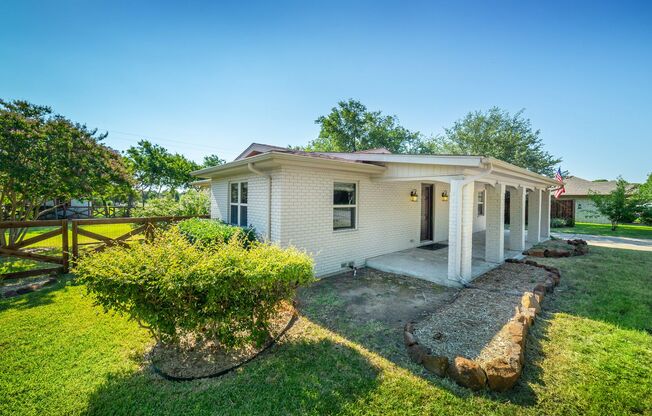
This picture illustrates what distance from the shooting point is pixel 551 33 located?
8055mm

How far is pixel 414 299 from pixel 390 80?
36.8ft

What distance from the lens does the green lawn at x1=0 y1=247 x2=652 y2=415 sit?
2.52 meters

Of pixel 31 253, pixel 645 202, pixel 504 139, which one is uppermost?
pixel 504 139

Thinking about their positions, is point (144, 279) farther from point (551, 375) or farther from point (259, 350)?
point (551, 375)

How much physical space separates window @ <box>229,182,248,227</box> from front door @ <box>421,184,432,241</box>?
262 inches

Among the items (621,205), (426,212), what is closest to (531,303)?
(426,212)

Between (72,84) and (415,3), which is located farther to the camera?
(72,84)

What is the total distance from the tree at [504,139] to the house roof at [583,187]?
275 centimetres

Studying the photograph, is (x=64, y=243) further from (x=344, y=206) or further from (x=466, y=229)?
(x=466, y=229)

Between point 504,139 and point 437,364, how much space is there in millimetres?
27130

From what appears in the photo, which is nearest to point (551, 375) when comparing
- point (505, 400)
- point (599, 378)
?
point (599, 378)

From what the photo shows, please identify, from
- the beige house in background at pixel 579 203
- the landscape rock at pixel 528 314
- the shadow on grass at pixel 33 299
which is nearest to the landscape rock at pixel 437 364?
the landscape rock at pixel 528 314

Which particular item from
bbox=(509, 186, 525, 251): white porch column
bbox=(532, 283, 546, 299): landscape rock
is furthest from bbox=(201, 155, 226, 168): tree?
bbox=(532, 283, 546, 299): landscape rock

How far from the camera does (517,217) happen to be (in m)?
9.15
